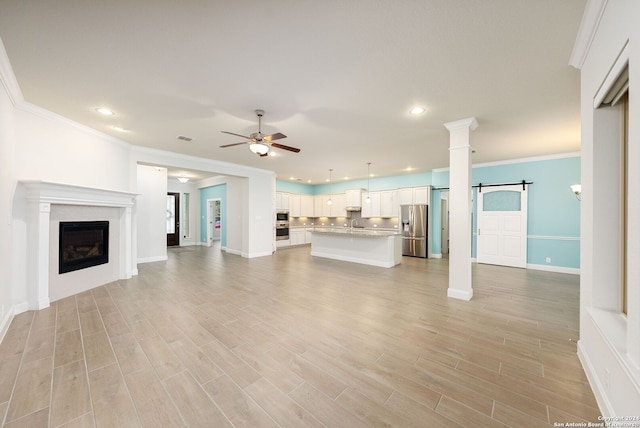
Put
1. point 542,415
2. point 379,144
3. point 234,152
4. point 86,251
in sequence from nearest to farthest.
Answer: point 542,415 < point 86,251 < point 379,144 < point 234,152

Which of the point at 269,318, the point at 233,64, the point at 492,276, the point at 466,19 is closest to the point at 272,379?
the point at 269,318

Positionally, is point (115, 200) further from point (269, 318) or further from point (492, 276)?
point (492, 276)

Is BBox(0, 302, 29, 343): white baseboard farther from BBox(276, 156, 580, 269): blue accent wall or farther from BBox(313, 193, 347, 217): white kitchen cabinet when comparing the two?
BBox(276, 156, 580, 269): blue accent wall

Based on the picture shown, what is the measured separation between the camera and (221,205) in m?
9.05

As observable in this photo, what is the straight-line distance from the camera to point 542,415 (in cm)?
154

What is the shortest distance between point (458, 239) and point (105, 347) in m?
4.58

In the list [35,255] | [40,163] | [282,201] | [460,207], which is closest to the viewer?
[35,255]

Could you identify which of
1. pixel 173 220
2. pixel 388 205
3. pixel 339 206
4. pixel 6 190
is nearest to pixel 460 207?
pixel 388 205

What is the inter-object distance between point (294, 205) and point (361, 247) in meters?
4.50

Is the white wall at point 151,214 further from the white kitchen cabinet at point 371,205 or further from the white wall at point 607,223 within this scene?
the white wall at point 607,223

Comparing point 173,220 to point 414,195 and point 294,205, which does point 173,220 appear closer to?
point 294,205

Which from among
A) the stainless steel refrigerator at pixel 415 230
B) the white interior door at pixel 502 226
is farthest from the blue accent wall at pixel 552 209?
the stainless steel refrigerator at pixel 415 230

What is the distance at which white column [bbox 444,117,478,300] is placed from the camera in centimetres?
356

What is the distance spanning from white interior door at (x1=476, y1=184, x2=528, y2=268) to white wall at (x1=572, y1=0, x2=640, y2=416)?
4619mm
